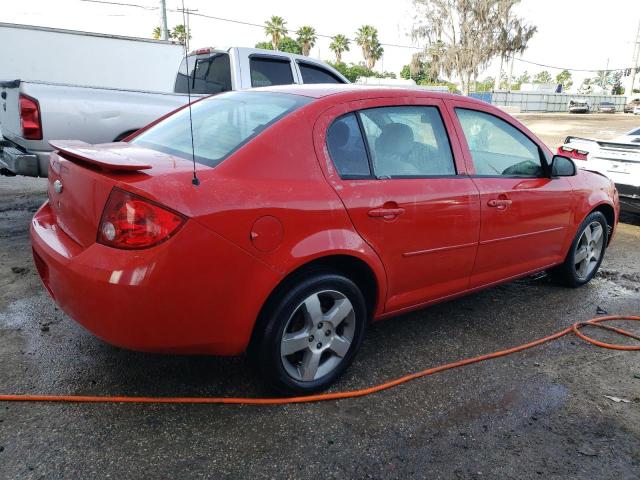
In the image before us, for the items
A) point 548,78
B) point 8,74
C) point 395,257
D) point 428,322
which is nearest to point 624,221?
point 428,322

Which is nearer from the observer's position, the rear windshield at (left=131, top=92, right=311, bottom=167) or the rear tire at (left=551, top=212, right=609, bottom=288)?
the rear windshield at (left=131, top=92, right=311, bottom=167)

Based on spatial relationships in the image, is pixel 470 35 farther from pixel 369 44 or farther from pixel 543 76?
pixel 543 76

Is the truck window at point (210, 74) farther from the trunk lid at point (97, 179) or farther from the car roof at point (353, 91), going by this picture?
the trunk lid at point (97, 179)

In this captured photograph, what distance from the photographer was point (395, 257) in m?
2.89

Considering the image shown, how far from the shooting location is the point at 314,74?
280 inches

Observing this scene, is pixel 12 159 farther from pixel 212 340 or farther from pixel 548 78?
pixel 548 78

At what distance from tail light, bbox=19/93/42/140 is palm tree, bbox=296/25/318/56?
195 ft

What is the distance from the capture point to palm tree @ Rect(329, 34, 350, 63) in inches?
2537

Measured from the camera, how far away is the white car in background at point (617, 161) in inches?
260

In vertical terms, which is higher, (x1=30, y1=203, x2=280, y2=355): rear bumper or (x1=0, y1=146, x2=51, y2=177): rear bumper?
(x1=0, y1=146, x2=51, y2=177): rear bumper

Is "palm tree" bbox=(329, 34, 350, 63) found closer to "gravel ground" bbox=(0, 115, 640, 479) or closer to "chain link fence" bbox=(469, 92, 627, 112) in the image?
"chain link fence" bbox=(469, 92, 627, 112)

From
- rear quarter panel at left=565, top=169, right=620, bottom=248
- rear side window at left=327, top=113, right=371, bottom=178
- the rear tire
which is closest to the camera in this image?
rear side window at left=327, top=113, right=371, bottom=178

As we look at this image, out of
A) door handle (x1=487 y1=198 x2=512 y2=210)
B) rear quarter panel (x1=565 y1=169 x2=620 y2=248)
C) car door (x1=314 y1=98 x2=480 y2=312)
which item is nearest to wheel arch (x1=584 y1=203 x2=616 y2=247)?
rear quarter panel (x1=565 y1=169 x2=620 y2=248)

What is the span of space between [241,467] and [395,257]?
133 centimetres
